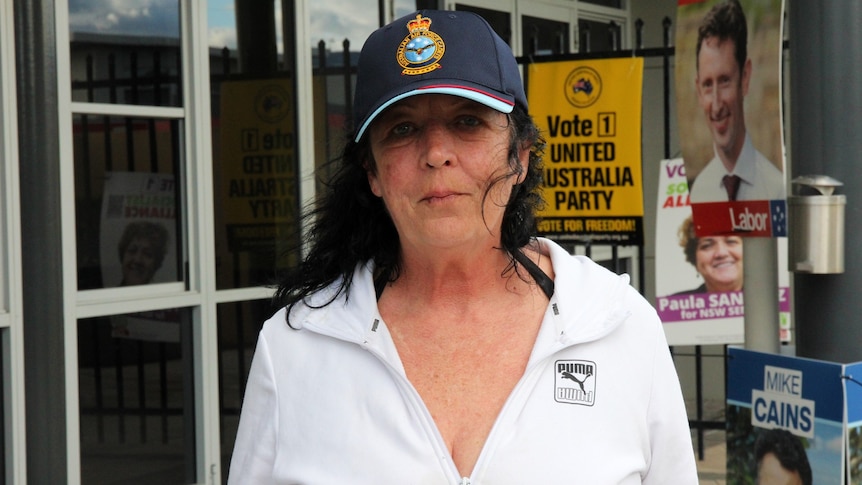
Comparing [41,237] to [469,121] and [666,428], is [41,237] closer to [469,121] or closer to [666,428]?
[469,121]

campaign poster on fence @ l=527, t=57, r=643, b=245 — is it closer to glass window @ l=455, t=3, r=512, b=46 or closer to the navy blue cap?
glass window @ l=455, t=3, r=512, b=46

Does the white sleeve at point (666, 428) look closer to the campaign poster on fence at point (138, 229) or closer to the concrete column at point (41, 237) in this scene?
the concrete column at point (41, 237)

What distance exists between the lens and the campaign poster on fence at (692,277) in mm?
6805

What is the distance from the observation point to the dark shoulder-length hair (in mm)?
1958

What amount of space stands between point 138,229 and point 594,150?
268 cm

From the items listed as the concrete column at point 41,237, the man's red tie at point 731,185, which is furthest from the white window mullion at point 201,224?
the man's red tie at point 731,185

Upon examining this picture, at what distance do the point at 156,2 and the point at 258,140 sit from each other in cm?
87

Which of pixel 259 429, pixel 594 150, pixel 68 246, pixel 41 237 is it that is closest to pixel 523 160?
pixel 259 429

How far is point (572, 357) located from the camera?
1.76 meters

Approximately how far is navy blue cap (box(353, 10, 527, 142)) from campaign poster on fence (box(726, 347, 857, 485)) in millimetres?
2359

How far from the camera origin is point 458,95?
66.2 inches

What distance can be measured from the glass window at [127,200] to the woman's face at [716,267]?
10.6 feet

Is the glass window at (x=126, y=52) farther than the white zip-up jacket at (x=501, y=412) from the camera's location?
Yes

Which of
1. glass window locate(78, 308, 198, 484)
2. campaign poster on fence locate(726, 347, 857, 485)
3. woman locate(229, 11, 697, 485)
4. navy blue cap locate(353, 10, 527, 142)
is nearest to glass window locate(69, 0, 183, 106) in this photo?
glass window locate(78, 308, 198, 484)
